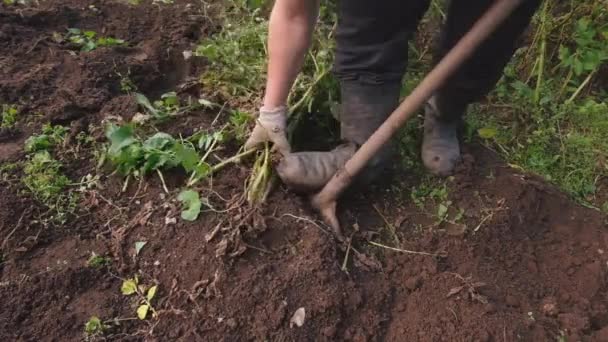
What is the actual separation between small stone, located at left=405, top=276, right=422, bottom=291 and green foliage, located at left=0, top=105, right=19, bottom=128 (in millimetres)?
1420

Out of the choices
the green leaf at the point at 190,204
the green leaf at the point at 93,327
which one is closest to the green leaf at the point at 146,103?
the green leaf at the point at 190,204

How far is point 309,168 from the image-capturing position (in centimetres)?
186

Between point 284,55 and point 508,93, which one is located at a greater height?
point 284,55

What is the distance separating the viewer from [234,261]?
167 centimetres

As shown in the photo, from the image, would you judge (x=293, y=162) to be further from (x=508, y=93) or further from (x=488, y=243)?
(x=508, y=93)

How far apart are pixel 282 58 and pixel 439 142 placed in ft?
2.22

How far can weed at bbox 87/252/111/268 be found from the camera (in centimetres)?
168

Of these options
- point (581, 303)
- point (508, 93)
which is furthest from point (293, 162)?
point (508, 93)

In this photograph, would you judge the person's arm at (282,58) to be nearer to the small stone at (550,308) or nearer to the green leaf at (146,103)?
the green leaf at (146,103)

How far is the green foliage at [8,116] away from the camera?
2.07 meters

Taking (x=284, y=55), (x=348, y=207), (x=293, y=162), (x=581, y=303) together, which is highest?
(x=284, y=55)

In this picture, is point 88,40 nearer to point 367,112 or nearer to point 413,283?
point 367,112

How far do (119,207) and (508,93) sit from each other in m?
1.68

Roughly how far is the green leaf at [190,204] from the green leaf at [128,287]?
232 millimetres
